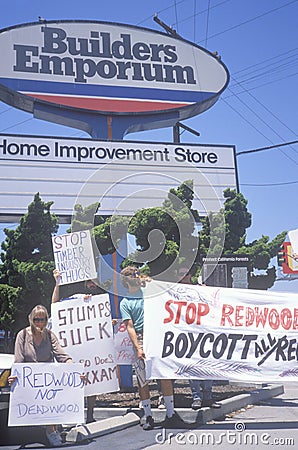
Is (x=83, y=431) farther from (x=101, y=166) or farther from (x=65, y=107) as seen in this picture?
(x=65, y=107)

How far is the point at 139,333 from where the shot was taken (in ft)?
23.3

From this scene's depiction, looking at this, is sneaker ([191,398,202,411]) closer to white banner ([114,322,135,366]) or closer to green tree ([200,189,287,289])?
white banner ([114,322,135,366])

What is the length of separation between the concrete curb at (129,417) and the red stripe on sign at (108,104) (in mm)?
7790

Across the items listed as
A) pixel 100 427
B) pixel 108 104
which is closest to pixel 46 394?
pixel 100 427

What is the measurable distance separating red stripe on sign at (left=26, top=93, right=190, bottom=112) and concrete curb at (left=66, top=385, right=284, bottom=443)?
7.79m

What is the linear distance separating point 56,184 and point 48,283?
8.73 ft

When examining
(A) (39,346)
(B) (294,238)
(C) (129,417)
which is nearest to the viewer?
(A) (39,346)

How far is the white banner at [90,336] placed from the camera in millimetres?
6609

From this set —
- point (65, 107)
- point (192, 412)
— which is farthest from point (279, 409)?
point (65, 107)

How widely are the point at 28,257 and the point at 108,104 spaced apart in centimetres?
442

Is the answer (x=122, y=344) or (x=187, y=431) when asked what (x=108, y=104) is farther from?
(x=187, y=431)

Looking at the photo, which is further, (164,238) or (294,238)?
(164,238)

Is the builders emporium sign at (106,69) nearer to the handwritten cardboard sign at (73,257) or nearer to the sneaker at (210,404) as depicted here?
the handwritten cardboard sign at (73,257)

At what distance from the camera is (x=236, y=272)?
32.5 ft
